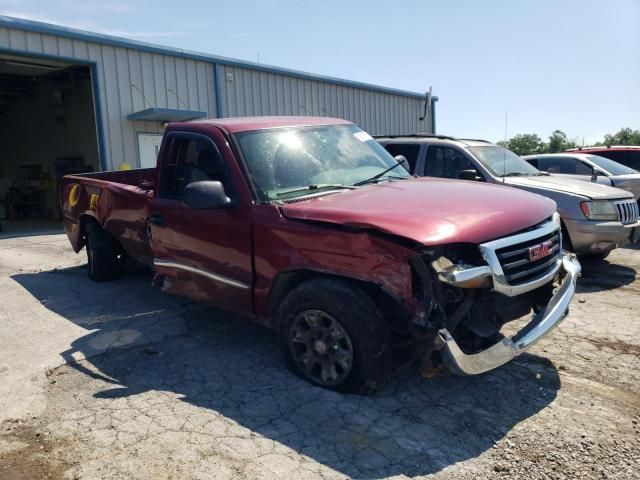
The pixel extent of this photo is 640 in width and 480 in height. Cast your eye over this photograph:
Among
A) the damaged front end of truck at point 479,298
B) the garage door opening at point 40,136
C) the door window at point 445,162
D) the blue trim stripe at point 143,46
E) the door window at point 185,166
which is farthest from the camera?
the garage door opening at point 40,136

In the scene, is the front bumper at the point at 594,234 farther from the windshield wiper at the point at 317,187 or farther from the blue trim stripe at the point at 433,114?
the blue trim stripe at the point at 433,114

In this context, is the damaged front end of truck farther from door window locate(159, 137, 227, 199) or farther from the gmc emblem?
door window locate(159, 137, 227, 199)

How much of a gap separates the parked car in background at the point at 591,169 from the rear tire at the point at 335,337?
312 inches

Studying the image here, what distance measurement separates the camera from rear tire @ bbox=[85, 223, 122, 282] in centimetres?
698

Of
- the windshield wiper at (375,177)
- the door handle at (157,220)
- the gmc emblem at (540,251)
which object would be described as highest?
the windshield wiper at (375,177)

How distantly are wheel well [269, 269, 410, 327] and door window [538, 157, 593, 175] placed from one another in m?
8.25

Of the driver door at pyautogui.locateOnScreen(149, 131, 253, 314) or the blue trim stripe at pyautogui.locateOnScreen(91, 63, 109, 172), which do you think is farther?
the blue trim stripe at pyautogui.locateOnScreen(91, 63, 109, 172)

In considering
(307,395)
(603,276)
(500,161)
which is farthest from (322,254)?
(500,161)

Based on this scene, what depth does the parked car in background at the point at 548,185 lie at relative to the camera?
6727 mm

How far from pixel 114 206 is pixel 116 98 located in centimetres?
795

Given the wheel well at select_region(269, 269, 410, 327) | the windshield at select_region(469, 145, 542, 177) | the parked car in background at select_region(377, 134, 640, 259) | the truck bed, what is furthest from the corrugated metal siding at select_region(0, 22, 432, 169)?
the wheel well at select_region(269, 269, 410, 327)

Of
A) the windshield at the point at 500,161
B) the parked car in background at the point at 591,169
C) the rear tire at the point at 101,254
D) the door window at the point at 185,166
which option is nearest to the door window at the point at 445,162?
the windshield at the point at 500,161

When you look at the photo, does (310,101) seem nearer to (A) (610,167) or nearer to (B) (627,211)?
(A) (610,167)

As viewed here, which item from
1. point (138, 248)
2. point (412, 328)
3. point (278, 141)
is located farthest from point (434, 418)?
point (138, 248)
